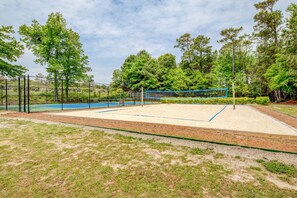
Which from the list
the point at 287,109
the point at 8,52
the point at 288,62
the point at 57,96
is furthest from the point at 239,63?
the point at 8,52

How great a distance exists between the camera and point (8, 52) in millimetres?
14516

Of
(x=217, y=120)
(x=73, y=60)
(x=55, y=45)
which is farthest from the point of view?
(x=73, y=60)

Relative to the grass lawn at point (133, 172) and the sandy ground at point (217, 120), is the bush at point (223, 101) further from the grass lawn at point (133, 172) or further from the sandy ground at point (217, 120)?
the grass lawn at point (133, 172)

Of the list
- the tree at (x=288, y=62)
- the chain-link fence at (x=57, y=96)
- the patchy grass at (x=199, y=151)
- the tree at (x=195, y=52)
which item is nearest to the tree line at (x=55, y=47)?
the chain-link fence at (x=57, y=96)

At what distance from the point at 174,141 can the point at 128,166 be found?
4.66 ft

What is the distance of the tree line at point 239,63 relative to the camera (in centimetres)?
1812

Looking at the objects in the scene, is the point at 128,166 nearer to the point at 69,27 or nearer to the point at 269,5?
the point at 69,27

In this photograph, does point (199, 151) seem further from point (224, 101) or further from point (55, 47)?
point (55, 47)

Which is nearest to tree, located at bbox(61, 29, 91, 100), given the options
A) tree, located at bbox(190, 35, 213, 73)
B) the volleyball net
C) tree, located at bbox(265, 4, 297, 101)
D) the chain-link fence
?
the chain-link fence

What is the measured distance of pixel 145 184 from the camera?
1.76 meters

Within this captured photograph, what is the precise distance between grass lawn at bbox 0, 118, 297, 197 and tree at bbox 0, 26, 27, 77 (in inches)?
659

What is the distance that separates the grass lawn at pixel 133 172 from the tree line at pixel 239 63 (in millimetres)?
19623

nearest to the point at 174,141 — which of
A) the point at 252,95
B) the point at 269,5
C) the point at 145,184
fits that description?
the point at 145,184

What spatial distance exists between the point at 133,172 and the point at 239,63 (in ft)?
106
